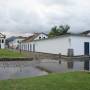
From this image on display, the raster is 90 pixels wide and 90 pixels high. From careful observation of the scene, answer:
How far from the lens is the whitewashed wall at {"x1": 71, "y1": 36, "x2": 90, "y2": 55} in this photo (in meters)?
34.6

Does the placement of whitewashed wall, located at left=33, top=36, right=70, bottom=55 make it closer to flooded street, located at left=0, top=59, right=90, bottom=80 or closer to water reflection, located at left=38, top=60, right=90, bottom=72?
water reflection, located at left=38, top=60, right=90, bottom=72

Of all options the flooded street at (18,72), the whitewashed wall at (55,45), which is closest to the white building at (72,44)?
the whitewashed wall at (55,45)

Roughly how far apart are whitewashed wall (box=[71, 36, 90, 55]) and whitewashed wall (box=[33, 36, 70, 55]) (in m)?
0.81

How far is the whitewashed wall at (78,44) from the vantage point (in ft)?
113

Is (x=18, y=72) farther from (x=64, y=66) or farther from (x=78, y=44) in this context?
(x=78, y=44)

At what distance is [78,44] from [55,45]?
5713 mm

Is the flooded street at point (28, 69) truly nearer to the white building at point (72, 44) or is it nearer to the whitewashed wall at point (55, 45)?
the white building at point (72, 44)

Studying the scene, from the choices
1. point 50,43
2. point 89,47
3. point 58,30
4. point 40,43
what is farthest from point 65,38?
point 58,30

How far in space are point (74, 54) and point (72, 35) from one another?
2.95 m

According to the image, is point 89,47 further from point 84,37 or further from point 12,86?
point 12,86

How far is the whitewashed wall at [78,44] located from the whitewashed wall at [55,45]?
2.67 ft

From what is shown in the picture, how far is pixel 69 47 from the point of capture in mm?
34656

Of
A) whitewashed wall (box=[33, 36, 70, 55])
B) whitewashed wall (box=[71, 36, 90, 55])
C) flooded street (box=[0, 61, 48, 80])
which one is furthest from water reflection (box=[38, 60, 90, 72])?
whitewashed wall (box=[33, 36, 70, 55])

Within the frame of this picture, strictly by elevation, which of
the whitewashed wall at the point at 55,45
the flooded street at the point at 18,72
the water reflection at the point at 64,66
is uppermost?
the whitewashed wall at the point at 55,45
